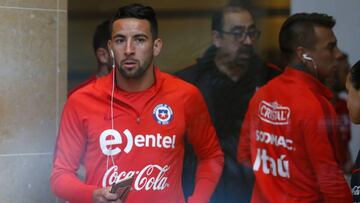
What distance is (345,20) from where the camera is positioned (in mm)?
5504

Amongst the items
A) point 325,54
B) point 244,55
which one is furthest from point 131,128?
point 325,54

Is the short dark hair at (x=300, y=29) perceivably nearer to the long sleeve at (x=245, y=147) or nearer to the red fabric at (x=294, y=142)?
the red fabric at (x=294, y=142)

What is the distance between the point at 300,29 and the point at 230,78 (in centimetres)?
57

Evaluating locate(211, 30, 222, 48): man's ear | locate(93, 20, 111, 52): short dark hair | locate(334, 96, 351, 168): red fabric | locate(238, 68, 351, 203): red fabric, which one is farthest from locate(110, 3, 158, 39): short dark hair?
locate(334, 96, 351, 168): red fabric

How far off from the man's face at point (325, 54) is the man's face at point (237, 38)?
42cm

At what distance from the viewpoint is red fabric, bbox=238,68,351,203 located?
537 cm

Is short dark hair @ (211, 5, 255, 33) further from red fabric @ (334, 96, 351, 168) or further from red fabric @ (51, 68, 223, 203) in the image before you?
red fabric @ (334, 96, 351, 168)

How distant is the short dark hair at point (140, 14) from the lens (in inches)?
210

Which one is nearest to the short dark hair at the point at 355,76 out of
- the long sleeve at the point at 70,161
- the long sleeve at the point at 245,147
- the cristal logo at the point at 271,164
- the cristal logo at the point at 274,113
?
the cristal logo at the point at 274,113

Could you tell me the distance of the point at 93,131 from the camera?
17.1 ft

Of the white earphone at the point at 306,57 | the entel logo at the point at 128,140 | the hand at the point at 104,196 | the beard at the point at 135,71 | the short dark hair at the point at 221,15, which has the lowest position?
the hand at the point at 104,196

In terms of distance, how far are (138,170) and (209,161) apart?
505 mm

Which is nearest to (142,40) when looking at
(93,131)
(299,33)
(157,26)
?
(157,26)

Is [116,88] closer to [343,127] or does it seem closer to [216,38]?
[216,38]
